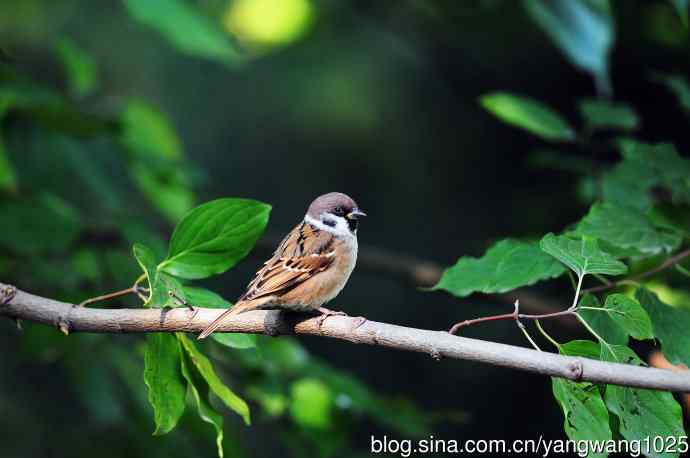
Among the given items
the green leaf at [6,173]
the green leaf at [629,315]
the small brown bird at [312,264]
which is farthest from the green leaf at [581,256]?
the green leaf at [6,173]

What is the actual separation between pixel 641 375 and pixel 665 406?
33cm

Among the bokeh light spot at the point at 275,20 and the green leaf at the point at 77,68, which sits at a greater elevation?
the bokeh light spot at the point at 275,20

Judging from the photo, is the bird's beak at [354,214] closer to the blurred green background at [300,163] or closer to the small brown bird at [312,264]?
the small brown bird at [312,264]

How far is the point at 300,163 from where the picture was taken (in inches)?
228

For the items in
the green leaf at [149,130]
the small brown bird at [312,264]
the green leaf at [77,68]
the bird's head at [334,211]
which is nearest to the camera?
the small brown bird at [312,264]

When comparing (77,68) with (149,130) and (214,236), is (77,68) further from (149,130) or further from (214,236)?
(214,236)

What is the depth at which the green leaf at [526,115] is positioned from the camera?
9.18 feet

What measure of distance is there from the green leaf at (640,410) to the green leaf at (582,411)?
0.11 ft

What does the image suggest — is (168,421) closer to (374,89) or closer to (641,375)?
(641,375)

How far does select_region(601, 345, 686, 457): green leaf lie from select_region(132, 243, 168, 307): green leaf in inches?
39.2

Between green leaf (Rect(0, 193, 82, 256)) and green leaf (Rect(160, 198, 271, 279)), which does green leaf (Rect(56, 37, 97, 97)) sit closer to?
green leaf (Rect(0, 193, 82, 256))

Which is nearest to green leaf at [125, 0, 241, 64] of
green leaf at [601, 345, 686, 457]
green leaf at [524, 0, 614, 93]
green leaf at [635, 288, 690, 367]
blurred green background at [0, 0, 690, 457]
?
blurred green background at [0, 0, 690, 457]

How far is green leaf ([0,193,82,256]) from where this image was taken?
10.3 ft

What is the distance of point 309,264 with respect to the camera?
2697mm
